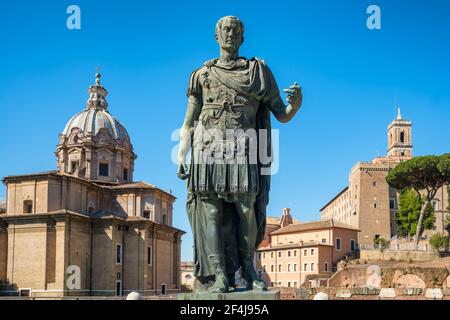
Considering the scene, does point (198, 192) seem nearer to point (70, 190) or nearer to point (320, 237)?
point (70, 190)

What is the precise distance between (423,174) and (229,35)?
74.5 m

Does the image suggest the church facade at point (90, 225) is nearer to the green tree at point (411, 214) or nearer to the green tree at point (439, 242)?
the green tree at point (439, 242)

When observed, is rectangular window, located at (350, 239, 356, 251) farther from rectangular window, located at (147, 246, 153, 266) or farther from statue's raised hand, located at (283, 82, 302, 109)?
statue's raised hand, located at (283, 82, 302, 109)

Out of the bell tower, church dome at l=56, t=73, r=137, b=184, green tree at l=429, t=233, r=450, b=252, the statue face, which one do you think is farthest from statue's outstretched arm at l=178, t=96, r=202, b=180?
the bell tower

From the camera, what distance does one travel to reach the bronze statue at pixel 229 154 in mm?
7035

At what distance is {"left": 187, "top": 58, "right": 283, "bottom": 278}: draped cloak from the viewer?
7207 mm

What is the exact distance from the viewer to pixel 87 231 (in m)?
61.7

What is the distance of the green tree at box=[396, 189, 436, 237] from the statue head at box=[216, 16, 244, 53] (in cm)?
8281

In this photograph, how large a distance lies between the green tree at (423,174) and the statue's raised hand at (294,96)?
72.8 metres

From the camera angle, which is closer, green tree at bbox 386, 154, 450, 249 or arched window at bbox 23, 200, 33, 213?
arched window at bbox 23, 200, 33, 213

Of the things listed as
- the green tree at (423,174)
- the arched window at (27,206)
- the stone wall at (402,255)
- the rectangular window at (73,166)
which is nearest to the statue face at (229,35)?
the arched window at (27,206)
